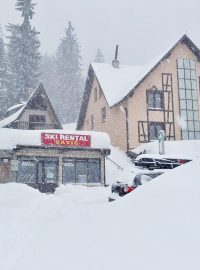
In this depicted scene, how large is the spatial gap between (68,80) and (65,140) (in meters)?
36.4

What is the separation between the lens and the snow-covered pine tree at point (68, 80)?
58.6 metres

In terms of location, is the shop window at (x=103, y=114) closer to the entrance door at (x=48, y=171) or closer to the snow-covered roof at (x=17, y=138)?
the snow-covered roof at (x=17, y=138)

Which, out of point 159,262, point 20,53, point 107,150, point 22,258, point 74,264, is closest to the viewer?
point 159,262

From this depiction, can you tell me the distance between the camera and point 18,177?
23891 mm

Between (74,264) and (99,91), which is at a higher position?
(99,91)

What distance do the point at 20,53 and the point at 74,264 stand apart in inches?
1675

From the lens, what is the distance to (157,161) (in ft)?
71.5

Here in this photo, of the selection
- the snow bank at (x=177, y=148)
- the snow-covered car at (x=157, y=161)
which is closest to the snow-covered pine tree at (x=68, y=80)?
the snow bank at (x=177, y=148)

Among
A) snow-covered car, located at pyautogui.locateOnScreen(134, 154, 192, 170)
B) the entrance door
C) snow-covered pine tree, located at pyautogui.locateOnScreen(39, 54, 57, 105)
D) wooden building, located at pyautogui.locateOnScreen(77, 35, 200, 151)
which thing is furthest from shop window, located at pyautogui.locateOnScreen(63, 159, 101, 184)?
snow-covered pine tree, located at pyautogui.locateOnScreen(39, 54, 57, 105)

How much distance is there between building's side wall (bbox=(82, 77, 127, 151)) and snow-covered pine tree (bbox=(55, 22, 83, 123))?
21117 mm

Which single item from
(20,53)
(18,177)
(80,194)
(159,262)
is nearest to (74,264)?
(159,262)

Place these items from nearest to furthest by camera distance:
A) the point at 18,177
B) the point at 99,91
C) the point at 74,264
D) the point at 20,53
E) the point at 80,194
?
the point at 74,264 < the point at 80,194 < the point at 18,177 < the point at 99,91 < the point at 20,53

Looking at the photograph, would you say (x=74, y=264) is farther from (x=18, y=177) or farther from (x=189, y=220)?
(x=18, y=177)

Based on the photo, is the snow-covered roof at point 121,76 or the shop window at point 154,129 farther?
the shop window at point 154,129
